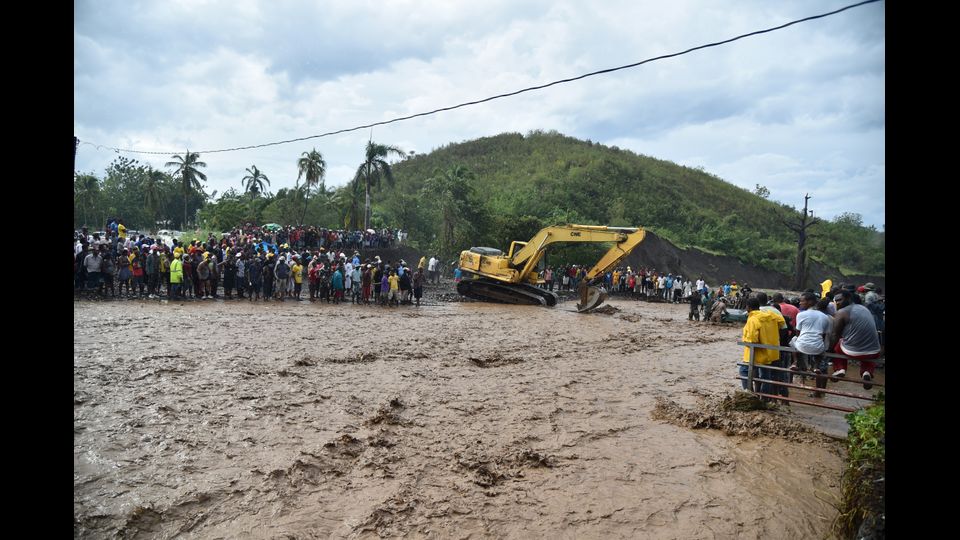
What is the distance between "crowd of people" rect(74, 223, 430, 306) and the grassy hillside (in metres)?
13.3

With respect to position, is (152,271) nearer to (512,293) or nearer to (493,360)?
(493,360)

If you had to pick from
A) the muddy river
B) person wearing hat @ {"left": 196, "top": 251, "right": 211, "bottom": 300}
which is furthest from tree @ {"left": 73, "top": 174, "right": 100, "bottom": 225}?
the muddy river

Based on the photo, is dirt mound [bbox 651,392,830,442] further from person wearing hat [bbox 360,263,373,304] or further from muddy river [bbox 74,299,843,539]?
person wearing hat [bbox 360,263,373,304]

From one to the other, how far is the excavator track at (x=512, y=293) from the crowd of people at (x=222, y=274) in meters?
2.80

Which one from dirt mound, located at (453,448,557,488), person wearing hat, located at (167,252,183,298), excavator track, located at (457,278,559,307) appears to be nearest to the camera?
dirt mound, located at (453,448,557,488)

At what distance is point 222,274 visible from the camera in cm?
1964

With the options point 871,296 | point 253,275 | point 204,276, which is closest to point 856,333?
point 871,296

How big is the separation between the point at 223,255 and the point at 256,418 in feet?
47.2

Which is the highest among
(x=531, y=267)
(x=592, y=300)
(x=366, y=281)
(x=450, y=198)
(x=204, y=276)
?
(x=450, y=198)

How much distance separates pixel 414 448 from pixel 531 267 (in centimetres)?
1587

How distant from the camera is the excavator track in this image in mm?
22359

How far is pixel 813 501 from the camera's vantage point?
523 centimetres
